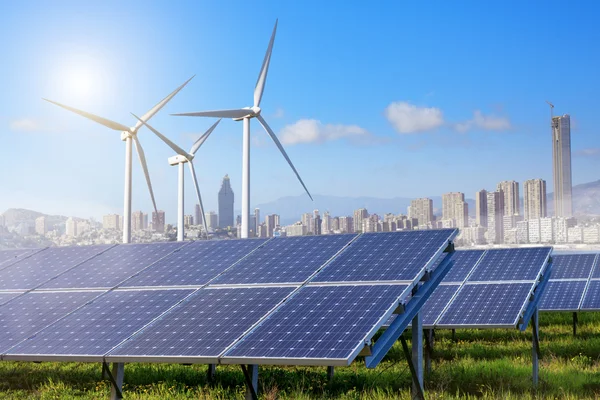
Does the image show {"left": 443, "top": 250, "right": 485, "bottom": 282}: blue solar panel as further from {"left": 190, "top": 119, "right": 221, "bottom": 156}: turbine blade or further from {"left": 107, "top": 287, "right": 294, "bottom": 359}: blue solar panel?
{"left": 190, "top": 119, "right": 221, "bottom": 156}: turbine blade

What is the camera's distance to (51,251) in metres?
23.9

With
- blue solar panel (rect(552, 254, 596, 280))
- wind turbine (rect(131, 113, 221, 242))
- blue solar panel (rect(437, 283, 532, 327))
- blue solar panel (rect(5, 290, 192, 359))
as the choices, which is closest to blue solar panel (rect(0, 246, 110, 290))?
blue solar panel (rect(5, 290, 192, 359))

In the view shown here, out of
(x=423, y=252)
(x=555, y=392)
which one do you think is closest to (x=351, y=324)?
(x=423, y=252)

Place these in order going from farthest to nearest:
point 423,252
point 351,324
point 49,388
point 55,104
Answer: point 55,104 < point 49,388 < point 423,252 < point 351,324

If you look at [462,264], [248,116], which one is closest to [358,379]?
[462,264]

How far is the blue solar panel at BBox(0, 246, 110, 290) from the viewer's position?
20.8m

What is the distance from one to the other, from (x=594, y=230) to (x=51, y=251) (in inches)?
5258

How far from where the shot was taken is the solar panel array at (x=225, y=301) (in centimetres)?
1326

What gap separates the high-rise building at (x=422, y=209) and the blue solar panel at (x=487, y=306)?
428ft

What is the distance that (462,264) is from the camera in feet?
98.7

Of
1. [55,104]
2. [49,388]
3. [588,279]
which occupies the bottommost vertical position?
[49,388]

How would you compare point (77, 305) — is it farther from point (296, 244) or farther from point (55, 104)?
point (55, 104)

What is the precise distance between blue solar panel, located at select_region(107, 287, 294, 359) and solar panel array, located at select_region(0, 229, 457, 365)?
1.0 inches

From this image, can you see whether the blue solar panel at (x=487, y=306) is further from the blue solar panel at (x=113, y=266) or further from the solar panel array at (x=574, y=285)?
the blue solar panel at (x=113, y=266)
